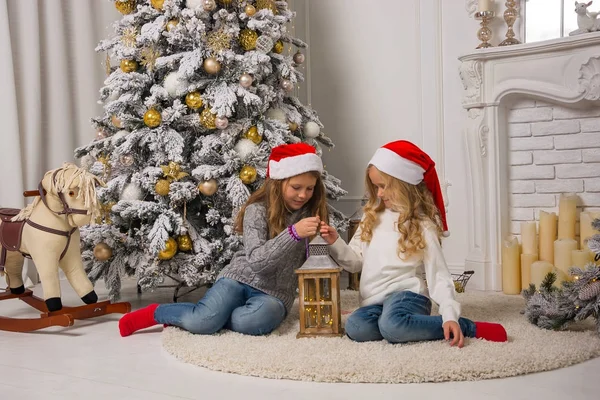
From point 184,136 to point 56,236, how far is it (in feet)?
2.40

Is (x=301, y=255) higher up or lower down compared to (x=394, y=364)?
higher up

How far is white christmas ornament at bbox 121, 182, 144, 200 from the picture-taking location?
306 centimetres

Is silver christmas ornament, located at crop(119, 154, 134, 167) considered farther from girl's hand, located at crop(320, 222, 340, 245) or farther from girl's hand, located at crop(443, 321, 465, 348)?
girl's hand, located at crop(443, 321, 465, 348)

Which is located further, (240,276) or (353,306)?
(353,306)

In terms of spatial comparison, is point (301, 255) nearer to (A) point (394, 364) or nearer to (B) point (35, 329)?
(A) point (394, 364)

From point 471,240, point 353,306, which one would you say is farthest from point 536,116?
point 353,306

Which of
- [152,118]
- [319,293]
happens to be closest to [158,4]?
[152,118]

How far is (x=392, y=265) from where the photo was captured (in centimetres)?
241

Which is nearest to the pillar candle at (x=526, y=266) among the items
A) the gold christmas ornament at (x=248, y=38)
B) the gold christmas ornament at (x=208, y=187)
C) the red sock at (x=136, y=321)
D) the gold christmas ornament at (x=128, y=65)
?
the gold christmas ornament at (x=208, y=187)

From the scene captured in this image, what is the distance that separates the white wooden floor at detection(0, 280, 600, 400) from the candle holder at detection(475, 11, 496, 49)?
1.85m

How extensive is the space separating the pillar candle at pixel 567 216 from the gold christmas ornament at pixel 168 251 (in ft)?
6.08

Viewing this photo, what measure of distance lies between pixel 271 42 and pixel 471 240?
1.46 metres

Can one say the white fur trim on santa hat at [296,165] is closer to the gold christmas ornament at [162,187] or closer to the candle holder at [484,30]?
the gold christmas ornament at [162,187]

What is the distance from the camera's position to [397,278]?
242 cm
